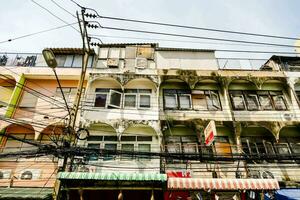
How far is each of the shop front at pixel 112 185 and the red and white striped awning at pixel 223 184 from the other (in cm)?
73

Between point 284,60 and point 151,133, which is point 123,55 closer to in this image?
point 151,133

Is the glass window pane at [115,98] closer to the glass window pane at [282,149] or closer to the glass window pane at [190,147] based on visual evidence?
the glass window pane at [190,147]

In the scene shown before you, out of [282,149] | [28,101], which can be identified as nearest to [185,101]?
[282,149]

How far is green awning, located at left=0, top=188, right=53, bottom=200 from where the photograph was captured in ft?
33.7

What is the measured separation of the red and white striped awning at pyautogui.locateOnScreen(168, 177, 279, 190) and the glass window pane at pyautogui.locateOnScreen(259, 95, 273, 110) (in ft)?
21.0

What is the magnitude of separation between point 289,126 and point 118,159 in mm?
11122

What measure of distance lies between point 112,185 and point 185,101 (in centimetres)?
750

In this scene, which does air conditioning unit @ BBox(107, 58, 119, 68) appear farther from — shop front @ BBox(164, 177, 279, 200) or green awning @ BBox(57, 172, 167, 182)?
shop front @ BBox(164, 177, 279, 200)

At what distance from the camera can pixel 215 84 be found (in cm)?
1612

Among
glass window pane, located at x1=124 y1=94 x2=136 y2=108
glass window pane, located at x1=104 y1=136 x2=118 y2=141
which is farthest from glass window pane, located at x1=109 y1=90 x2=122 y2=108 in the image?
glass window pane, located at x1=104 y1=136 x2=118 y2=141

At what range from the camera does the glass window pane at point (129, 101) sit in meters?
15.0

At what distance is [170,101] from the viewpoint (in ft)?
50.8

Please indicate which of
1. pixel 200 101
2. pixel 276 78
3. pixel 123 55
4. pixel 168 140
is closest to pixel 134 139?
pixel 168 140

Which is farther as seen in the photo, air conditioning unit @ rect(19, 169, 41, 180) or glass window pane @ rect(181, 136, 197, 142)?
glass window pane @ rect(181, 136, 197, 142)
